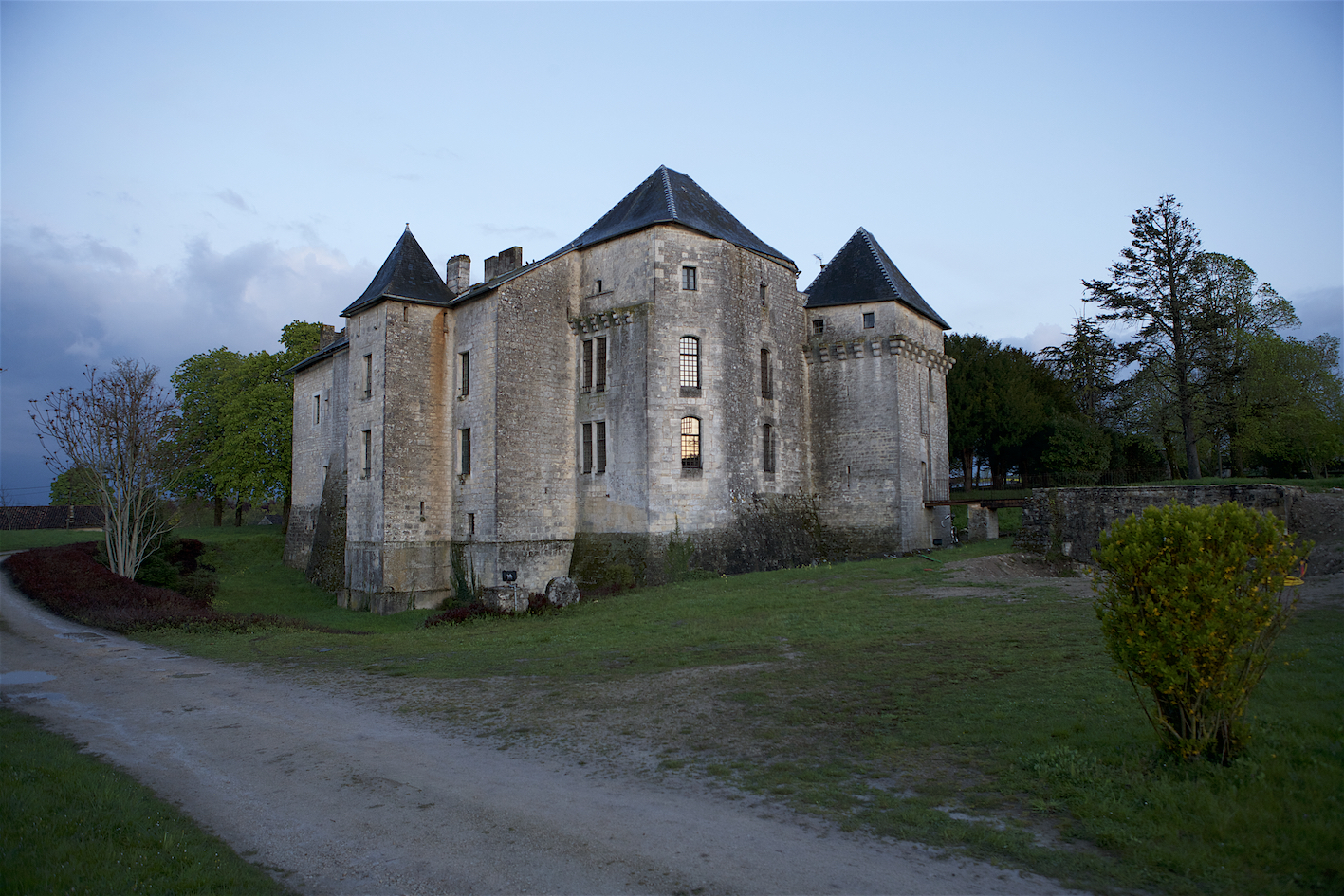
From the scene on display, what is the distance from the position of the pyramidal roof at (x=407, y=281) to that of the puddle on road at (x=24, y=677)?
55.1 ft

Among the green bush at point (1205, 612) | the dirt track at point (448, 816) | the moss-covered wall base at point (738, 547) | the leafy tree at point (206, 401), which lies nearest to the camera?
the dirt track at point (448, 816)

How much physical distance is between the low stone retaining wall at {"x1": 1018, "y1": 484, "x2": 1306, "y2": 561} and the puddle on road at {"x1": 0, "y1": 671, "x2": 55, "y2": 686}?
73.4 feet

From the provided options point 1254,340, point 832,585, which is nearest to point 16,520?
point 832,585

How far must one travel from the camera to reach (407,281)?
2881 centimetres

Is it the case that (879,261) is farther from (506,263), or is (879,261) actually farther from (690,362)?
(506,263)

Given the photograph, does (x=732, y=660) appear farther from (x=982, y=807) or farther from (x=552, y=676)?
(x=982, y=807)

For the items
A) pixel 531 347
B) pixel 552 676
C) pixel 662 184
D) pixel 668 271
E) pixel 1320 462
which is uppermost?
pixel 662 184

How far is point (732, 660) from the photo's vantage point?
43.1ft

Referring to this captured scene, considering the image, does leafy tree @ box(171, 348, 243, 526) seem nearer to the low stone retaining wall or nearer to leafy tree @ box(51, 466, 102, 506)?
leafy tree @ box(51, 466, 102, 506)

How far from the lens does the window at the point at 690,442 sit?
88.6ft

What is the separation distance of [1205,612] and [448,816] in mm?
6740

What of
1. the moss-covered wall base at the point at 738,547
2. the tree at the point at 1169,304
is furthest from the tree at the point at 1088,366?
the moss-covered wall base at the point at 738,547

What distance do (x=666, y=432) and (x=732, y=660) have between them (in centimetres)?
1411

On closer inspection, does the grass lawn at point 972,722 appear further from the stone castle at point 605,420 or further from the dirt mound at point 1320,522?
the stone castle at point 605,420
